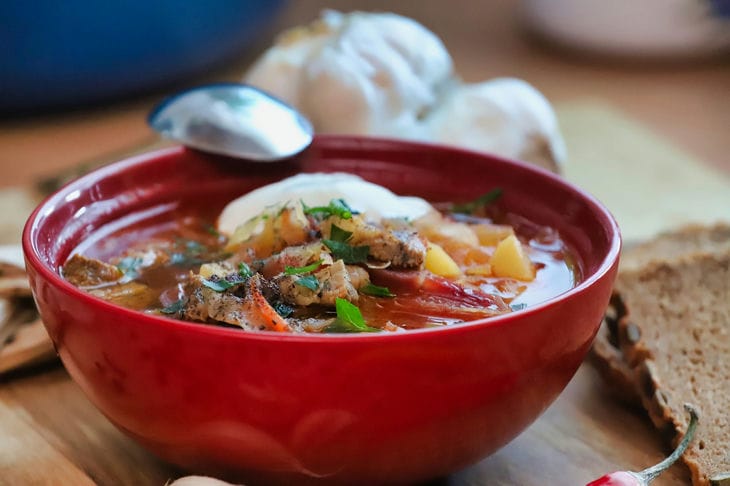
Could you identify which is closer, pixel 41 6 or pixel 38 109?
pixel 41 6

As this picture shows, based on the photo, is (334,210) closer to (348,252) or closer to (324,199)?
(348,252)

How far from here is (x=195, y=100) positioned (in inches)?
101

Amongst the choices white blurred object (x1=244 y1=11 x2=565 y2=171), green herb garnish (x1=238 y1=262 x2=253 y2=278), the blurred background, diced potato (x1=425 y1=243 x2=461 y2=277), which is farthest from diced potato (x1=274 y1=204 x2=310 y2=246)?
the blurred background

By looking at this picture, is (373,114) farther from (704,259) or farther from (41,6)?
(41,6)

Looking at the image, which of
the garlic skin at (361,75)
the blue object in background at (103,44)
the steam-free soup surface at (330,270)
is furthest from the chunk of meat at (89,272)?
the blue object in background at (103,44)

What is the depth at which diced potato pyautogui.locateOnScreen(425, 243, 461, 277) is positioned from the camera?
1.90 metres

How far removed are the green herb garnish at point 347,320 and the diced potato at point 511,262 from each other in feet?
1.26

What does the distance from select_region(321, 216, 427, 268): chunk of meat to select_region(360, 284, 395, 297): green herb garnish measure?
5cm

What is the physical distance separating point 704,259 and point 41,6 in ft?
8.74

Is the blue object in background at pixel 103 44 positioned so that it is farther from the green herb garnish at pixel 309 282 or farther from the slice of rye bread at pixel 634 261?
the green herb garnish at pixel 309 282

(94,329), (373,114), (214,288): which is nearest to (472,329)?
(214,288)

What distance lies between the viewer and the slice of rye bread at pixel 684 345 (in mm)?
1903

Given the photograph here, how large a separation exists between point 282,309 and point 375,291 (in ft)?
0.60

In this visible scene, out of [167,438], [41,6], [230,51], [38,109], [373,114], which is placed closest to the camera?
[167,438]
